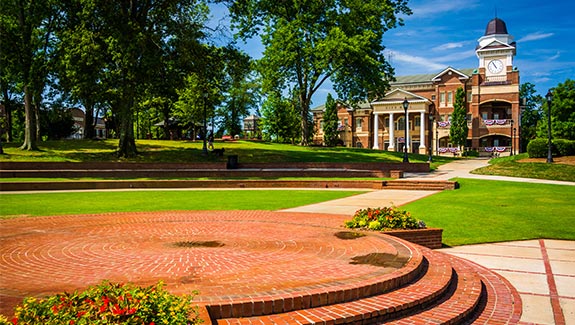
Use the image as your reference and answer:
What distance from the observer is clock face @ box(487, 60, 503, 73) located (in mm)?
69250

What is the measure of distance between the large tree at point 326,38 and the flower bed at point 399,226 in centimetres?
3194

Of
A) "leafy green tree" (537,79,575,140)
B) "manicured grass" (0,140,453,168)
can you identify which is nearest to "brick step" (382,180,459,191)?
Answer: "manicured grass" (0,140,453,168)

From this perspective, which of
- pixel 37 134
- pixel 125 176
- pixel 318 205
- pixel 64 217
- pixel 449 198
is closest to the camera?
pixel 64 217

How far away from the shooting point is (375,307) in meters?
5.22

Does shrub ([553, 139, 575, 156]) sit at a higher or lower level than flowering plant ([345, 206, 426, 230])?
higher

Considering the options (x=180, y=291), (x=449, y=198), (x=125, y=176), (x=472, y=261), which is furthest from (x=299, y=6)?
(x=180, y=291)

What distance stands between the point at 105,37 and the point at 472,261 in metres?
27.2

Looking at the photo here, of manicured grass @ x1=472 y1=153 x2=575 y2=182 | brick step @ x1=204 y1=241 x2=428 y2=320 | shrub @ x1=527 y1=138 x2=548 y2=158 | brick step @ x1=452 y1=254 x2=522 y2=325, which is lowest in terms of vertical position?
brick step @ x1=452 y1=254 x2=522 y2=325

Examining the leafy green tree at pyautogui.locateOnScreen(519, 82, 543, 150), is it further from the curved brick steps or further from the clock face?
the curved brick steps

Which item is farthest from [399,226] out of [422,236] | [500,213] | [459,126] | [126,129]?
[459,126]

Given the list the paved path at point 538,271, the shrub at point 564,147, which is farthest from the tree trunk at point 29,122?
the shrub at point 564,147

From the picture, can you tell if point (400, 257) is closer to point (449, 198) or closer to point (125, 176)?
point (449, 198)

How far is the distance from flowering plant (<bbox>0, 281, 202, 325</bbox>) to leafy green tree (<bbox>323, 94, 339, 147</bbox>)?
7400 cm

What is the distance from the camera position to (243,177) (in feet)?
93.4
